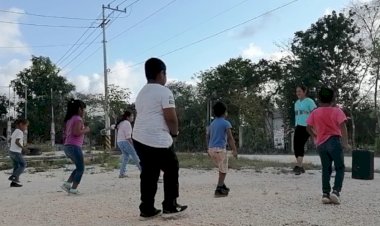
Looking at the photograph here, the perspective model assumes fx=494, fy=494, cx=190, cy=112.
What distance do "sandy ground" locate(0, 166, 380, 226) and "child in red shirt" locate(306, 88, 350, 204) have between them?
1.16 ft

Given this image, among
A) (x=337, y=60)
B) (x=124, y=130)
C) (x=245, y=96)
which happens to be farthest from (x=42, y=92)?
(x=124, y=130)

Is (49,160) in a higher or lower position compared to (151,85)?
lower

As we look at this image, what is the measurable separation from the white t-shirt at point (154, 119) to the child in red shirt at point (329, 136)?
2.19 meters

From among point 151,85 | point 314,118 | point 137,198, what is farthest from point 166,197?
point 314,118

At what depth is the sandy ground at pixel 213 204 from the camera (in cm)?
529

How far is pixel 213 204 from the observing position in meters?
6.30

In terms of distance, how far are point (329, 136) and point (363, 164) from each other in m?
2.95

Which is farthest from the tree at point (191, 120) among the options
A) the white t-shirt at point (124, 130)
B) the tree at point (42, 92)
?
the white t-shirt at point (124, 130)

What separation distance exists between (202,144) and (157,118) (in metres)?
36.9

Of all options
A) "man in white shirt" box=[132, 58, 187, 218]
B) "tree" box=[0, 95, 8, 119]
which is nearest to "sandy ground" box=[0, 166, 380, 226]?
"man in white shirt" box=[132, 58, 187, 218]

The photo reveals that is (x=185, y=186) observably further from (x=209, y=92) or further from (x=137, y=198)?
(x=209, y=92)

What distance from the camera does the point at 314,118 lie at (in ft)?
21.8

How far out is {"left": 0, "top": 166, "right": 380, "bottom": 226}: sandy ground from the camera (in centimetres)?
529

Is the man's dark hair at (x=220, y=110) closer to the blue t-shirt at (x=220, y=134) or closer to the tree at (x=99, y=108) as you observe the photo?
the blue t-shirt at (x=220, y=134)
